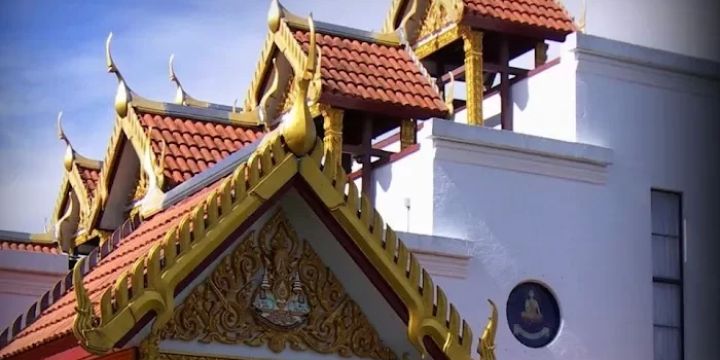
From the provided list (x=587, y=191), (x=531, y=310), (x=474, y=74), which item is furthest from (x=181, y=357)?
(x=474, y=74)

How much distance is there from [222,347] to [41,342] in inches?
42.5

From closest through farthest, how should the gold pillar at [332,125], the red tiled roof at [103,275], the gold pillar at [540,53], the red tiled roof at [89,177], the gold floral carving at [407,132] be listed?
the red tiled roof at [103,275] → the gold pillar at [332,125] → the gold floral carving at [407,132] → the red tiled roof at [89,177] → the gold pillar at [540,53]

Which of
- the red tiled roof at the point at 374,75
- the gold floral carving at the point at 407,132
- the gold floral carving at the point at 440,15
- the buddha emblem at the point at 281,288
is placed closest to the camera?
the buddha emblem at the point at 281,288

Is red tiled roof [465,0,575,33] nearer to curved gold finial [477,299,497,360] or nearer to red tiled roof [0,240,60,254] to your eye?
red tiled roof [0,240,60,254]

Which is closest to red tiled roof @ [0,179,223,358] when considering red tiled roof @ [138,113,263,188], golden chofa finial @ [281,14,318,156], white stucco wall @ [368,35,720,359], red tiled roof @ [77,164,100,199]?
golden chofa finial @ [281,14,318,156]

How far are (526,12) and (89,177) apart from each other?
5.57 meters

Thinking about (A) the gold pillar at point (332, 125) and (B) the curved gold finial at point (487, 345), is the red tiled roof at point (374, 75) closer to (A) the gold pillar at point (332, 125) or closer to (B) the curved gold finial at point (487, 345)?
(A) the gold pillar at point (332, 125)

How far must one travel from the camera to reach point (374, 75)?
1817cm

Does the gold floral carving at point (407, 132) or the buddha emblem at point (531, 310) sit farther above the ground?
the gold floral carving at point (407, 132)

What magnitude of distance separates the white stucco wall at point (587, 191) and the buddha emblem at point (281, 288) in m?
7.89

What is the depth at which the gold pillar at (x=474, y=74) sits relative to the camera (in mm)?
18734

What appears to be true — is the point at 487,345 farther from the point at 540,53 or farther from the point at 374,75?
the point at 540,53

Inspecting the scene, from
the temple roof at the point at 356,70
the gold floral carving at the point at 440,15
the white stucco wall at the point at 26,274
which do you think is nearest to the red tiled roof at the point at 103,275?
the white stucco wall at the point at 26,274

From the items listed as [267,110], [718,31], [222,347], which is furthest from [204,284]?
[267,110]
